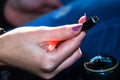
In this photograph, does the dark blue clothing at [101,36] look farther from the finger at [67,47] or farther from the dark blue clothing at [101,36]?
the finger at [67,47]

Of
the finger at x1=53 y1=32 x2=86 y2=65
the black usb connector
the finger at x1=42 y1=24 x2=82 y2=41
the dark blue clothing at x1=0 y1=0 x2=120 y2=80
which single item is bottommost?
the dark blue clothing at x1=0 y1=0 x2=120 y2=80

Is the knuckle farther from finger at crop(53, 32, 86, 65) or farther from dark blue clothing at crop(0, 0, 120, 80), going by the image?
dark blue clothing at crop(0, 0, 120, 80)

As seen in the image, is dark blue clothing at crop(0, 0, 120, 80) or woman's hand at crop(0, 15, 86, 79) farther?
dark blue clothing at crop(0, 0, 120, 80)

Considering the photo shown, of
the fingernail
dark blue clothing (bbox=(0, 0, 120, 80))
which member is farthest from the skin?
dark blue clothing (bbox=(0, 0, 120, 80))

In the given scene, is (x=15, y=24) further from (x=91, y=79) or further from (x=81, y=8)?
(x=91, y=79)

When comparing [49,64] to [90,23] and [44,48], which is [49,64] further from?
[90,23]

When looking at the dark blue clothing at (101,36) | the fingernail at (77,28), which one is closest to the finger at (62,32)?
the fingernail at (77,28)

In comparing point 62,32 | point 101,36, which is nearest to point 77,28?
point 62,32

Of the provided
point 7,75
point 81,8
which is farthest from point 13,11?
point 7,75
